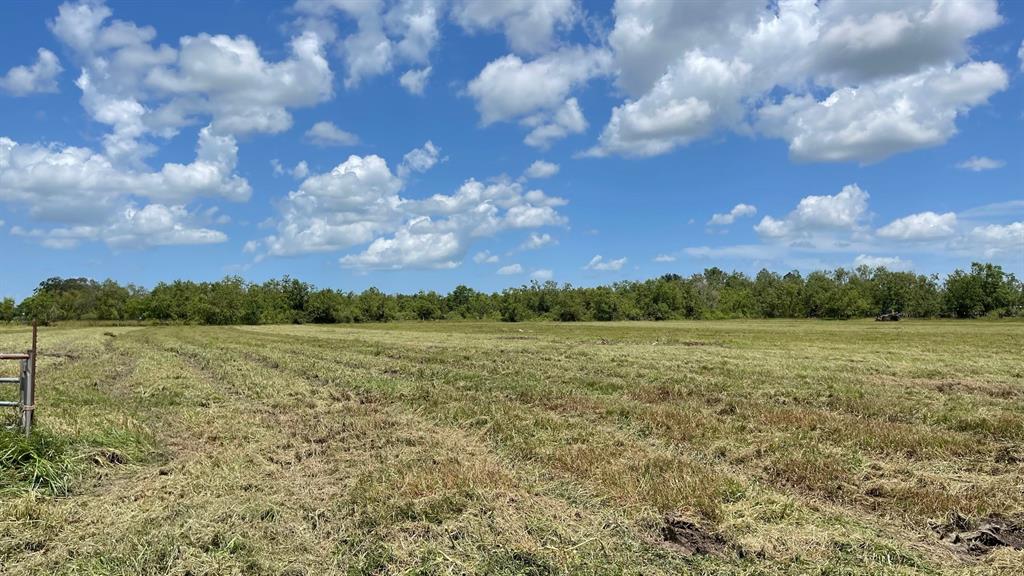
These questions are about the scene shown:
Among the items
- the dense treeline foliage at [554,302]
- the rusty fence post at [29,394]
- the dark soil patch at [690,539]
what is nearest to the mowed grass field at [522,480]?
the dark soil patch at [690,539]

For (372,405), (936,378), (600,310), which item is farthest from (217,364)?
(600,310)

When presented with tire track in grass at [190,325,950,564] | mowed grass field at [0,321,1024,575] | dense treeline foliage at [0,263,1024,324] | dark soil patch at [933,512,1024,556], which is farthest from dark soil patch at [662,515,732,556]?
dense treeline foliage at [0,263,1024,324]

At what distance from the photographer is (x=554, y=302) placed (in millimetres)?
122562

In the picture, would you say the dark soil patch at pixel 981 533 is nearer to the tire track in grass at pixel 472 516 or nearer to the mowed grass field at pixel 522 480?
the mowed grass field at pixel 522 480

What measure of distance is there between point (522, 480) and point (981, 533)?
444cm

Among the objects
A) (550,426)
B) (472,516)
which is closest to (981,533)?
(472,516)

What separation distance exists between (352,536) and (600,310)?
113m

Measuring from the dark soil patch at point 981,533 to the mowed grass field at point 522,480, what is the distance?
0.19ft

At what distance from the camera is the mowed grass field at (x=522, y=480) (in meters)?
5.25

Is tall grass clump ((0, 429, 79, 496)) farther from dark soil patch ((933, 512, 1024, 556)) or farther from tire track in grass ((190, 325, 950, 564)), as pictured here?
dark soil patch ((933, 512, 1024, 556))

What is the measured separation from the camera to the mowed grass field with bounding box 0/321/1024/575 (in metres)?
5.25

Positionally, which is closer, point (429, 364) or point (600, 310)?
point (429, 364)

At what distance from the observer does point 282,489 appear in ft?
23.3

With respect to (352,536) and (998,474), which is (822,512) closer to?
(998,474)
